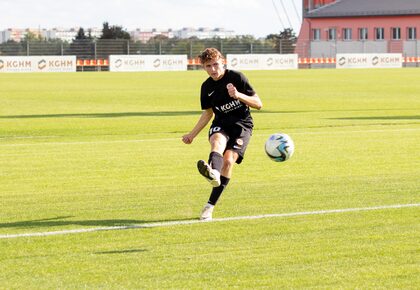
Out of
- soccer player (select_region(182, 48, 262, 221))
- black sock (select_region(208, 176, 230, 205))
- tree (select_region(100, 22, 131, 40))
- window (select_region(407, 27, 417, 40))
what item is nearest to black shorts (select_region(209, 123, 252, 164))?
soccer player (select_region(182, 48, 262, 221))

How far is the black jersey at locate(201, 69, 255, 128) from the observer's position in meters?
11.3

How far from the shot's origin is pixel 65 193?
13.0 metres

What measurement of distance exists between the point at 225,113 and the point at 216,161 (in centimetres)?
76

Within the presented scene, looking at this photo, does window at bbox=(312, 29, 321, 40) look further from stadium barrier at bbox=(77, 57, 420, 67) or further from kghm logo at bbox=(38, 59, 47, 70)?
kghm logo at bbox=(38, 59, 47, 70)

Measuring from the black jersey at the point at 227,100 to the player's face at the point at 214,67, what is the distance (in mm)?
191

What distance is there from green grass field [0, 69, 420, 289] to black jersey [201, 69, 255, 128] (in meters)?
0.93

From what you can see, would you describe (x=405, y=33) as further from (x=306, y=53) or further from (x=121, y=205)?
(x=121, y=205)

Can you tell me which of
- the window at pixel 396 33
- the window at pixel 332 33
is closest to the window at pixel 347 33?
the window at pixel 332 33

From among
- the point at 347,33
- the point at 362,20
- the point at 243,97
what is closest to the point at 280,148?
the point at 243,97

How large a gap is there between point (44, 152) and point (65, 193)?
5.55m

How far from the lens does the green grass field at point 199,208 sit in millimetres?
8203

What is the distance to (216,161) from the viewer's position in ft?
35.6

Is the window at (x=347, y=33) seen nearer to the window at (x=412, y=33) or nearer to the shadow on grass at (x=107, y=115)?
the window at (x=412, y=33)

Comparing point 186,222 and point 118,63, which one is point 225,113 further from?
→ point 118,63
